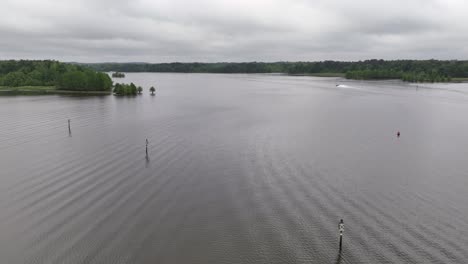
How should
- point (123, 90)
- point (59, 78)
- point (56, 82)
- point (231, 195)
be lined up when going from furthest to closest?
point (56, 82) → point (59, 78) → point (123, 90) → point (231, 195)

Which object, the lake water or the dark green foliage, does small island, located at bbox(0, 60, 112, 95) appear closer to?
the dark green foliage

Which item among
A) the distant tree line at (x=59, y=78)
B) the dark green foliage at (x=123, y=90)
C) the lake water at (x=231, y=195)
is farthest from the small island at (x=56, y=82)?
the lake water at (x=231, y=195)

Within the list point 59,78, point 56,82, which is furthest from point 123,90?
point 56,82

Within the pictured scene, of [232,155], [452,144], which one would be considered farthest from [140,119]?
[452,144]

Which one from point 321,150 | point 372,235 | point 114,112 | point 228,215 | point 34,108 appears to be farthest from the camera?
point 34,108

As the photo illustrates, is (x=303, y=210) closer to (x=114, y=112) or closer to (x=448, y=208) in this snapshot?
(x=448, y=208)

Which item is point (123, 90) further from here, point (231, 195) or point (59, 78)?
point (231, 195)
